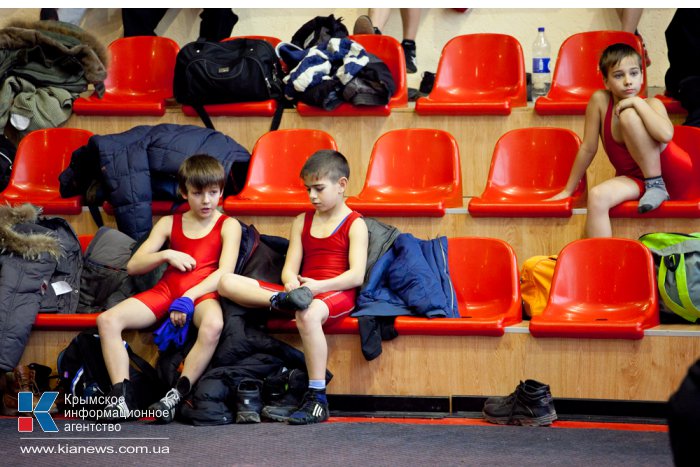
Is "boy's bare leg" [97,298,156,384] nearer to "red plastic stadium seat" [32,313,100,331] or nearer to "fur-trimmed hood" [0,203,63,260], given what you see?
"red plastic stadium seat" [32,313,100,331]

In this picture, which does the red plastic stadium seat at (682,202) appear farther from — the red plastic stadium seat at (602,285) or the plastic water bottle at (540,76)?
the plastic water bottle at (540,76)

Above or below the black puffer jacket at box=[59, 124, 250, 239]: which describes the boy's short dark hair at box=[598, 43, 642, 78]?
above

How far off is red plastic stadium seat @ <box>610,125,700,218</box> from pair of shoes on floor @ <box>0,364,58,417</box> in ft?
7.01

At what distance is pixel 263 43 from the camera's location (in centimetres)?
466

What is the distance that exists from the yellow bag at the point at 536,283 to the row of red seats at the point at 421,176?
30 centimetres

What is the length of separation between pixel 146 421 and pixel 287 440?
1.71 feet

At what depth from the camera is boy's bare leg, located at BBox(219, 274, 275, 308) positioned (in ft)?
11.0

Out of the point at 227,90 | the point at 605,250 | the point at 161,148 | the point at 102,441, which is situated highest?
the point at 227,90

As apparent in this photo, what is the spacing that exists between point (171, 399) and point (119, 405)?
169 millimetres

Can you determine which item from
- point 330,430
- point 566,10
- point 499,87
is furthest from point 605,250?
point 566,10

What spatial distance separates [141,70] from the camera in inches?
200

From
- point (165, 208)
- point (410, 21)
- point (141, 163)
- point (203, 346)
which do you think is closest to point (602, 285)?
point (203, 346)

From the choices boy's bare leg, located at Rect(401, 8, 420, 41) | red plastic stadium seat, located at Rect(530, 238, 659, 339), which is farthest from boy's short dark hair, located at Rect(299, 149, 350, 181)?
boy's bare leg, located at Rect(401, 8, 420, 41)

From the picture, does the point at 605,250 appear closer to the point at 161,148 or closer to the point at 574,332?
the point at 574,332
